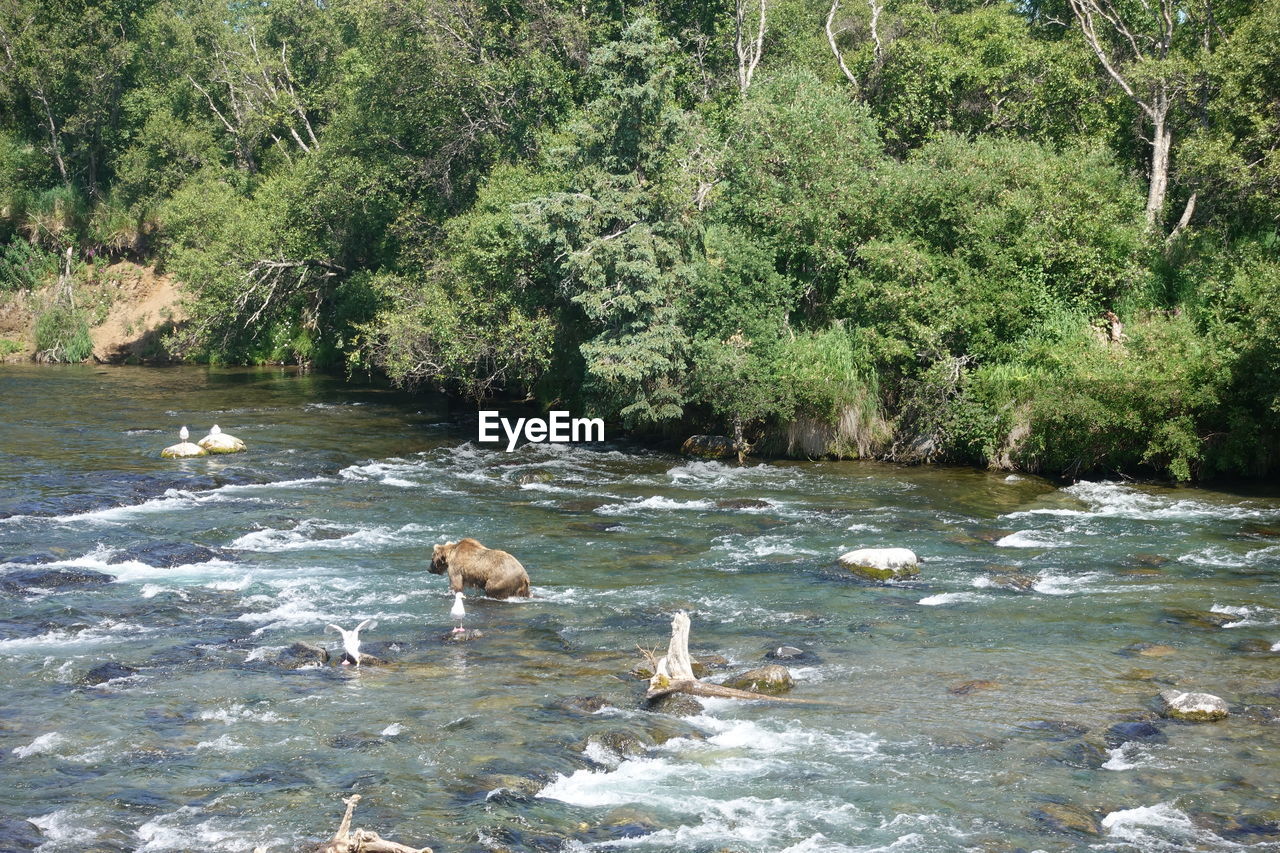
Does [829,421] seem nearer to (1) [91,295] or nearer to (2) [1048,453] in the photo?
(2) [1048,453]

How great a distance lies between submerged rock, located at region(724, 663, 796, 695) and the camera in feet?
44.5

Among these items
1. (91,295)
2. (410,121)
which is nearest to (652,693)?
(410,121)

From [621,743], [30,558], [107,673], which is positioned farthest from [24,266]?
[621,743]

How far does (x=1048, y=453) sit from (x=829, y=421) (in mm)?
4852

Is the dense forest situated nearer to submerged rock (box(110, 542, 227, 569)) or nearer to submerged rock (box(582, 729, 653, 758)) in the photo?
submerged rock (box(110, 542, 227, 569))

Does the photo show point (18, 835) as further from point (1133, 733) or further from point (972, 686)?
point (1133, 733)

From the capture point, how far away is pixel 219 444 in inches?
1129

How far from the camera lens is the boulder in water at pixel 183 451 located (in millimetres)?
27953

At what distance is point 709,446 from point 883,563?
10.8 m

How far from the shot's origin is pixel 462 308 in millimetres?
31500

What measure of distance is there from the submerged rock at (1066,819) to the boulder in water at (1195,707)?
270 centimetres

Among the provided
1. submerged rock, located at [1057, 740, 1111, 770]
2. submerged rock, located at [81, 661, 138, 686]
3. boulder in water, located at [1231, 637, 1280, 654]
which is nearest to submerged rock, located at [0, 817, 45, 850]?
submerged rock, located at [81, 661, 138, 686]

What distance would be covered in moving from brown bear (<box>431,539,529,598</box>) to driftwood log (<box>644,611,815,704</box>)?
173 inches

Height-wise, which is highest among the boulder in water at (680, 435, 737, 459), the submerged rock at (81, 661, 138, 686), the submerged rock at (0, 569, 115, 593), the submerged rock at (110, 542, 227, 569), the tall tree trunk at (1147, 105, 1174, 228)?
the tall tree trunk at (1147, 105, 1174, 228)
